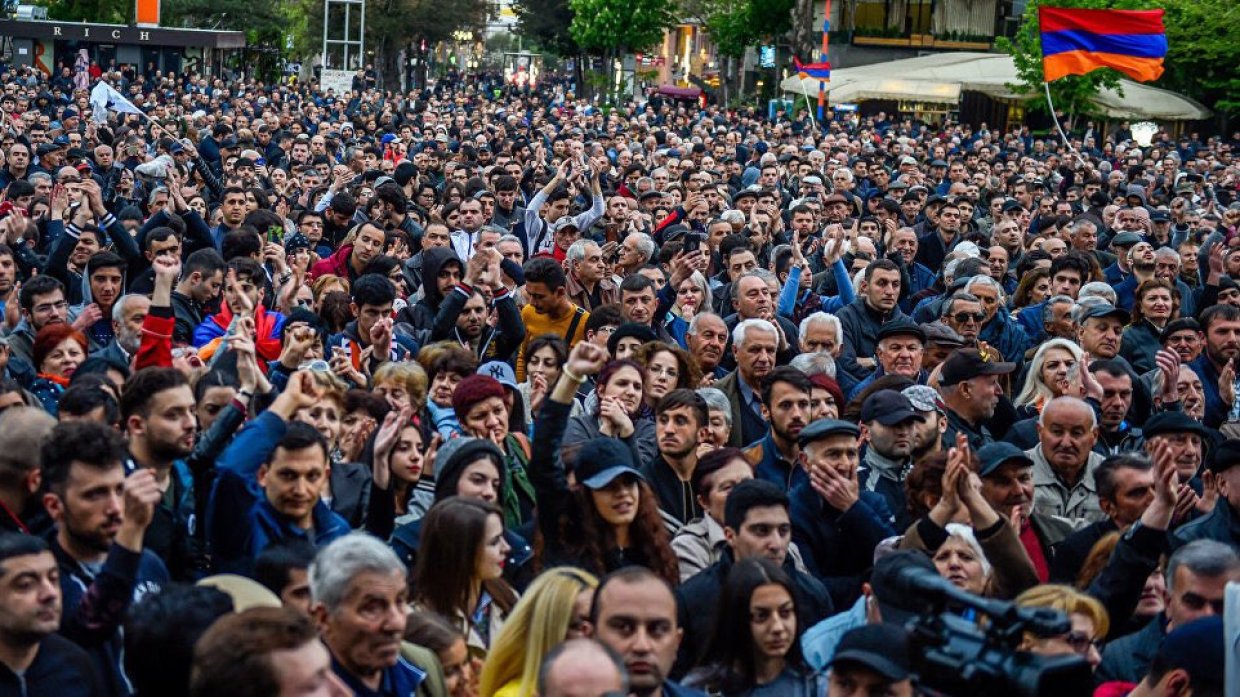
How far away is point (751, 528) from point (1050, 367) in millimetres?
3741

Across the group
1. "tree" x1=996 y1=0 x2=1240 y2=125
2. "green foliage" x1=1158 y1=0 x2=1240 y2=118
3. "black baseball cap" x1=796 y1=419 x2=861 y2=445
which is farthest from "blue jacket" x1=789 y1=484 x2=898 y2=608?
"green foliage" x1=1158 y1=0 x2=1240 y2=118

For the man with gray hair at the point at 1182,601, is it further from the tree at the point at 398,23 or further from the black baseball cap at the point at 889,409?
the tree at the point at 398,23

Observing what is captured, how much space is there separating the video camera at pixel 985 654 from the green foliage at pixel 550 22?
2633 inches

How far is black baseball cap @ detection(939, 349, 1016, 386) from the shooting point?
8812mm

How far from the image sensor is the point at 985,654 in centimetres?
360

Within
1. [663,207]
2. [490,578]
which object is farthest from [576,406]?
[663,207]

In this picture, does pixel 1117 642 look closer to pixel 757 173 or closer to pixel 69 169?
pixel 69 169

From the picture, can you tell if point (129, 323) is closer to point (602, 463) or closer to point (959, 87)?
point (602, 463)

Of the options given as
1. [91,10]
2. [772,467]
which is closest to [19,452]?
[772,467]

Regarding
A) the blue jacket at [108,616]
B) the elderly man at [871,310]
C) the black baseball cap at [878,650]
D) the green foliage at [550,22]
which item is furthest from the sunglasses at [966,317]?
the green foliage at [550,22]

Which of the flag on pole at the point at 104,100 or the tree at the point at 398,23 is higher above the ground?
the tree at the point at 398,23

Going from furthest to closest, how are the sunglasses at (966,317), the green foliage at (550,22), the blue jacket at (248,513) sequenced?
the green foliage at (550,22) → the sunglasses at (966,317) → the blue jacket at (248,513)

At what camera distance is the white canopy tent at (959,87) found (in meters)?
41.0

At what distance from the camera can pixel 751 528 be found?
607cm
